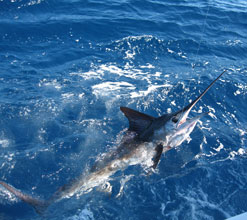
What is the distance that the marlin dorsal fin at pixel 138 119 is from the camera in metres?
5.09

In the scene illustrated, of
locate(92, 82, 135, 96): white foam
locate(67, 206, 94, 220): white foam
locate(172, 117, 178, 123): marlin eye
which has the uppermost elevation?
locate(172, 117, 178, 123): marlin eye

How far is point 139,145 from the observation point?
16.3 ft

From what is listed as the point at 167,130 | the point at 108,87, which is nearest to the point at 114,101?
the point at 108,87

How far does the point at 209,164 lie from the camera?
536 cm

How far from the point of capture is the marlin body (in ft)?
15.0

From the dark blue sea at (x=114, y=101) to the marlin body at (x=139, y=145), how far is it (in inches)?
8.0

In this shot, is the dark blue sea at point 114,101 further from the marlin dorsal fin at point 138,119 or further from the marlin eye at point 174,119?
the marlin eye at point 174,119

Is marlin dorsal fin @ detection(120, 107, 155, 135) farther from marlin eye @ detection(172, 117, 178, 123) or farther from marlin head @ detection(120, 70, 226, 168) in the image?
marlin eye @ detection(172, 117, 178, 123)

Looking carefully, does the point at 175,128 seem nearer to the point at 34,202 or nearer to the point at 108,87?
the point at 34,202

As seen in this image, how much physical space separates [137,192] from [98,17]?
32.3ft

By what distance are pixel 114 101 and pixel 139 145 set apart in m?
2.33

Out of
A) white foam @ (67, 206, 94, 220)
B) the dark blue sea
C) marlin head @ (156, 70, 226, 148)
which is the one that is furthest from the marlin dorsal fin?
white foam @ (67, 206, 94, 220)

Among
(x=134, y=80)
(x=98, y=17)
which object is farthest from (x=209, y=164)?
(x=98, y=17)

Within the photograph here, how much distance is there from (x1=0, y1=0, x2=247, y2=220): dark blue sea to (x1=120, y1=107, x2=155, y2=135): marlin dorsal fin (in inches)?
31.4
